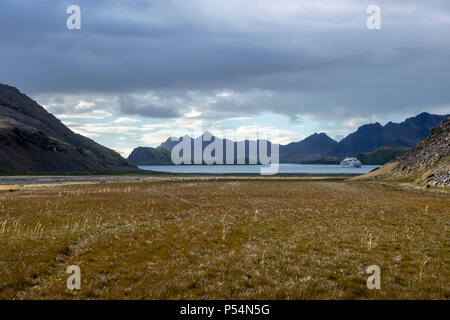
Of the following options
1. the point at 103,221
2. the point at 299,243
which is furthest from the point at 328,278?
the point at 103,221

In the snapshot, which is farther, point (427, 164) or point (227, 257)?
point (427, 164)

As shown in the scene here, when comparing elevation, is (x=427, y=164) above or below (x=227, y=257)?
above

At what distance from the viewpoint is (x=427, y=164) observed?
3932 inches

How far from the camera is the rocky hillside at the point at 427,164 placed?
82.5m

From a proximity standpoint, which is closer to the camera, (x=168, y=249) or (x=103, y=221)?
(x=168, y=249)

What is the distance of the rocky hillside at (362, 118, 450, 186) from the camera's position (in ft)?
271

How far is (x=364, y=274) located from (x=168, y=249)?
11.2 metres

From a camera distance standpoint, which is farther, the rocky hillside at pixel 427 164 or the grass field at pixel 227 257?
the rocky hillside at pixel 427 164

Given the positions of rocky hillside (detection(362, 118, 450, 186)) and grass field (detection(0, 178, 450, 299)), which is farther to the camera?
rocky hillside (detection(362, 118, 450, 186))
